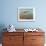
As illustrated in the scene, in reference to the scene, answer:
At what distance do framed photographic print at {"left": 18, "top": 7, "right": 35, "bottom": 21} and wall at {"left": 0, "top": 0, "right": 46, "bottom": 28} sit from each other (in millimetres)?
124

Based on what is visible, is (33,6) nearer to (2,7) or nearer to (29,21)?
(29,21)

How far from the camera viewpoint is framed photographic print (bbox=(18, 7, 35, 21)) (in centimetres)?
406

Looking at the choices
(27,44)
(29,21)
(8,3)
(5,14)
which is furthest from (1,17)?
(27,44)

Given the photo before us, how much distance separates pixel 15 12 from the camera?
408cm

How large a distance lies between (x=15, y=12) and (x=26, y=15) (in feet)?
1.26

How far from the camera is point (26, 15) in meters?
4.07

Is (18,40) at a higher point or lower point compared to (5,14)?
lower

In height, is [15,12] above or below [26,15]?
above

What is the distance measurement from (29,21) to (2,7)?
102 cm

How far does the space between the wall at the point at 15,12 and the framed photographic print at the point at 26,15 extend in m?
0.12

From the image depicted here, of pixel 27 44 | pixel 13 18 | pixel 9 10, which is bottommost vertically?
pixel 27 44

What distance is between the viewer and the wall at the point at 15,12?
4.06m

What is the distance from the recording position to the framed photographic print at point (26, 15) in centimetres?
406

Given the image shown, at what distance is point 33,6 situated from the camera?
4.07 m
